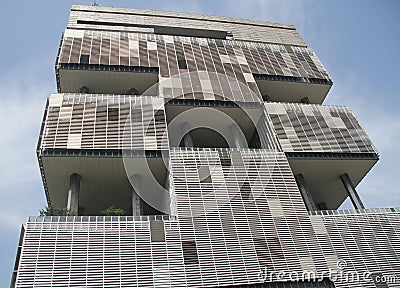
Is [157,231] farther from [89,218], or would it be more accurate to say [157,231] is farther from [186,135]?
[186,135]

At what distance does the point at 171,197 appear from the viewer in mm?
32469

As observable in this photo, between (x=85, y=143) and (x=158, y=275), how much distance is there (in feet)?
48.5

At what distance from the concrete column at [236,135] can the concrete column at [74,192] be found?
16.9m

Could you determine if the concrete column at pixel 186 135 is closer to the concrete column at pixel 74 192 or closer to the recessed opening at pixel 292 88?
the concrete column at pixel 74 192

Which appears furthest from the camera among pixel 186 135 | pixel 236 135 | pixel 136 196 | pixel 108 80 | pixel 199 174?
pixel 108 80

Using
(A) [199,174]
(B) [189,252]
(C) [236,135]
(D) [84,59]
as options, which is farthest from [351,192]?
(D) [84,59]

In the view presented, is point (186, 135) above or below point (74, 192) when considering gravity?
above

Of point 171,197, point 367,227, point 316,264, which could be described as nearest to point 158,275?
point 171,197

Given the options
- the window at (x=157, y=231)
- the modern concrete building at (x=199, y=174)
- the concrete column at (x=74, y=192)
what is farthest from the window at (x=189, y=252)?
the concrete column at (x=74, y=192)

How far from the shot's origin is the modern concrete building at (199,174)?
2672 centimetres

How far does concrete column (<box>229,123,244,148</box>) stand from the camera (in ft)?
135

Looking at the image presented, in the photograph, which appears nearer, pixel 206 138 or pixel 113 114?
pixel 113 114

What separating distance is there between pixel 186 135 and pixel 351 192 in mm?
18470

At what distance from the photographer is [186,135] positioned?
138ft
